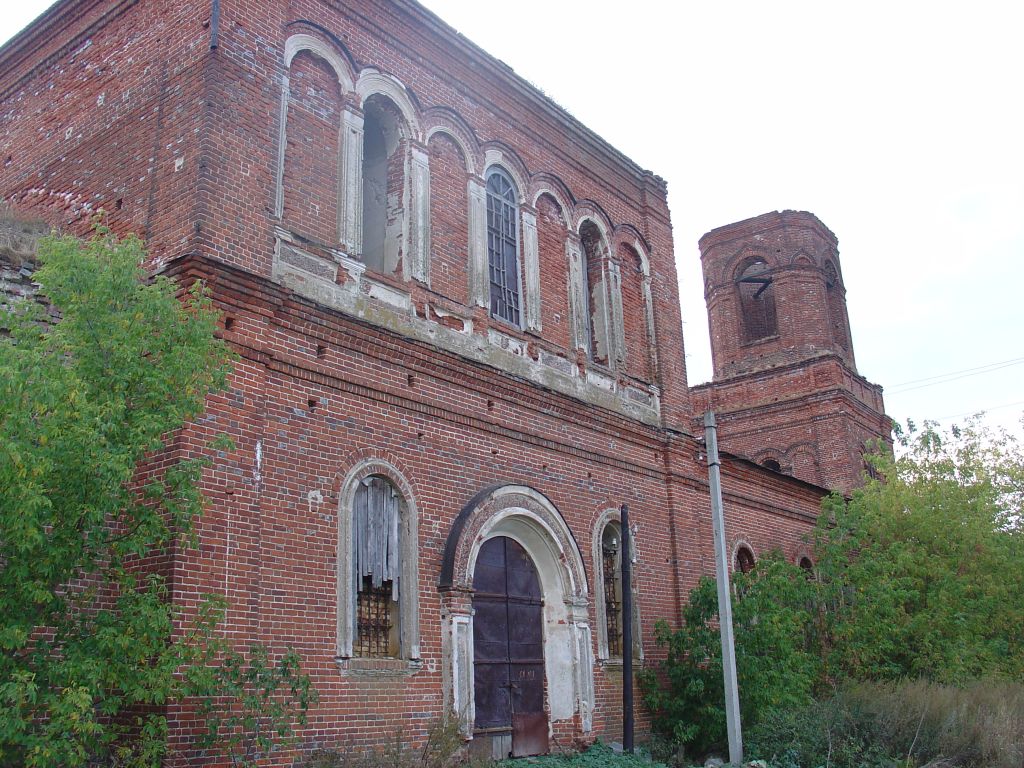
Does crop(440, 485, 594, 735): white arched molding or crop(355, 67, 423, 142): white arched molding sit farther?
crop(355, 67, 423, 142): white arched molding

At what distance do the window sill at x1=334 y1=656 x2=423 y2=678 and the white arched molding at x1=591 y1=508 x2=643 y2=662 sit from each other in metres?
3.61

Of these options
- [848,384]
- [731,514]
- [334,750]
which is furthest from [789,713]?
[848,384]

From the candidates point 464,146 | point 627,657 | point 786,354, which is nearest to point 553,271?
point 464,146

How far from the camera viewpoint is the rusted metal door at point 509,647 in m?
11.3

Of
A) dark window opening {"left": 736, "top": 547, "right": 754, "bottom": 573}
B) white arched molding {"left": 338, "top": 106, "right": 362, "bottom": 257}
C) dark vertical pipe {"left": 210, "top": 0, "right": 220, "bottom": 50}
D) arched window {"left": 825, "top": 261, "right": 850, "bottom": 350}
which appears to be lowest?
dark window opening {"left": 736, "top": 547, "right": 754, "bottom": 573}

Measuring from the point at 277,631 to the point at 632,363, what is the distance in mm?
8174

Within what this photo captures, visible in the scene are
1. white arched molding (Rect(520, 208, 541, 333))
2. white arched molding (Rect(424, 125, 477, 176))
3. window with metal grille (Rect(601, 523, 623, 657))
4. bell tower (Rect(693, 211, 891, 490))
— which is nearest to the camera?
white arched molding (Rect(424, 125, 477, 176))

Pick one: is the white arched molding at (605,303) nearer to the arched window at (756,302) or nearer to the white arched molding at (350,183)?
the white arched molding at (350,183)

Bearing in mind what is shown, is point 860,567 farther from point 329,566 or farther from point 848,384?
point 848,384

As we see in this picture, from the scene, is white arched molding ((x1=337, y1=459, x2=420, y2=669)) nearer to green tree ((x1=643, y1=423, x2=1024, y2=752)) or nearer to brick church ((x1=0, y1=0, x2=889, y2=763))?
brick church ((x1=0, y1=0, x2=889, y2=763))

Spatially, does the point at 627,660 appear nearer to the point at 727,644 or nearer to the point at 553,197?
the point at 727,644

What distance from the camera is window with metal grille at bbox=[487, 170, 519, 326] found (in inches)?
523

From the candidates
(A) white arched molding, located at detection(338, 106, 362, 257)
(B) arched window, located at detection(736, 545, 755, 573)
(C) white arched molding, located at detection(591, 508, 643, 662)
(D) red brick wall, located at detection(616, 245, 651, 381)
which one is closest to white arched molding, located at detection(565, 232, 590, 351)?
(D) red brick wall, located at detection(616, 245, 651, 381)

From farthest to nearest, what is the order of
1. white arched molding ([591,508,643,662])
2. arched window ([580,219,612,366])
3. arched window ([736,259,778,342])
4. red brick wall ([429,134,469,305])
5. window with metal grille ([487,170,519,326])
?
arched window ([736,259,778,342]) → arched window ([580,219,612,366]) → window with metal grille ([487,170,519,326]) → white arched molding ([591,508,643,662]) → red brick wall ([429,134,469,305])
